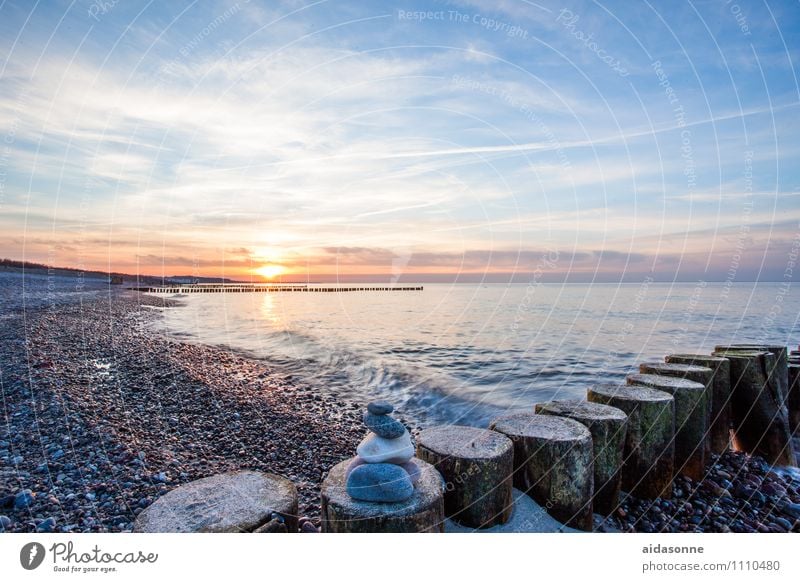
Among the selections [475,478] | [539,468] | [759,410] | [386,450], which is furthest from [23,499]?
[759,410]

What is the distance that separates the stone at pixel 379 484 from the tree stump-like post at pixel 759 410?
725 cm

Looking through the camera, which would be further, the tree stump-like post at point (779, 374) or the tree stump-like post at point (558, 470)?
the tree stump-like post at point (779, 374)

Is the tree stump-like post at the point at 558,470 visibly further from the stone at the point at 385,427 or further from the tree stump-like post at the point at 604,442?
the stone at the point at 385,427

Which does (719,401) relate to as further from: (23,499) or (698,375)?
(23,499)

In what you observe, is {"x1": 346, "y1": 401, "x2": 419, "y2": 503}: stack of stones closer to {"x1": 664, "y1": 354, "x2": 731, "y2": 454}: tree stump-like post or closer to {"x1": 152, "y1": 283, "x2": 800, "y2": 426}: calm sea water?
{"x1": 664, "y1": 354, "x2": 731, "y2": 454}: tree stump-like post

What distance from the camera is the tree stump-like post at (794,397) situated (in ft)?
28.3

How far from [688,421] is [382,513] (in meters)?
4.95

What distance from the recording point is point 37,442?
6434mm

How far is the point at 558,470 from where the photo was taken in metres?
4.17

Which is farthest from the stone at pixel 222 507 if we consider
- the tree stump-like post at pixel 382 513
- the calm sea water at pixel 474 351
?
the calm sea water at pixel 474 351

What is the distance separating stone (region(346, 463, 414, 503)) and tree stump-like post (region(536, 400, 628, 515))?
8.18ft

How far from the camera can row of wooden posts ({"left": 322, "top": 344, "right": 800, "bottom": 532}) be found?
12.2 ft
